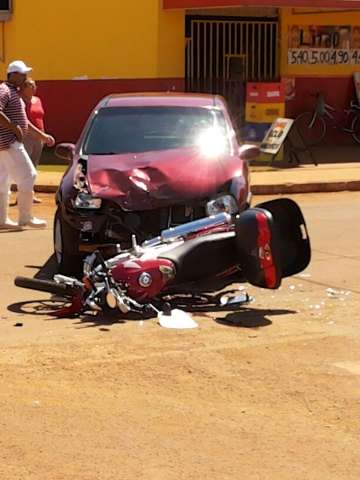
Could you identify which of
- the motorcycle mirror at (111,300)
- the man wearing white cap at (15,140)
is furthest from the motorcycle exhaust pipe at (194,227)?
the man wearing white cap at (15,140)

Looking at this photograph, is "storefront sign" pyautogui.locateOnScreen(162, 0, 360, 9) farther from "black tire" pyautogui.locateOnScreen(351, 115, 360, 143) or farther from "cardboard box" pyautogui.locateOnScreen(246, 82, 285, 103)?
"black tire" pyautogui.locateOnScreen(351, 115, 360, 143)

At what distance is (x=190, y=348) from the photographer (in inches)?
260

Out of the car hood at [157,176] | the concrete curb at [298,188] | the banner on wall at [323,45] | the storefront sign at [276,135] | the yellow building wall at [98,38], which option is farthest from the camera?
the banner on wall at [323,45]

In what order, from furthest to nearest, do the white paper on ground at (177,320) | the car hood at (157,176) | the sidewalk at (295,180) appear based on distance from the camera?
the sidewalk at (295,180), the car hood at (157,176), the white paper on ground at (177,320)

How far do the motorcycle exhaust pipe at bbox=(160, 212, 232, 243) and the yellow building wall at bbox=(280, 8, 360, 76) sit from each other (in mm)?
13966

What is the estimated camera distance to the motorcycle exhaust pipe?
7.82m

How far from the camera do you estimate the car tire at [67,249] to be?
340 inches

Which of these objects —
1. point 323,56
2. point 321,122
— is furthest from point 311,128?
point 323,56

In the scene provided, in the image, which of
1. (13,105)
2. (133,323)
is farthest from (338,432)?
(13,105)

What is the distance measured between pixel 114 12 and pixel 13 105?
28.5 ft

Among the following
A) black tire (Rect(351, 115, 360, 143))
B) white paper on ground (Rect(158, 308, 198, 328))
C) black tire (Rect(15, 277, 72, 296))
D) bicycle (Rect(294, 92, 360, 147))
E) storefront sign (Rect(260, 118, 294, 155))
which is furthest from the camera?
black tire (Rect(351, 115, 360, 143))

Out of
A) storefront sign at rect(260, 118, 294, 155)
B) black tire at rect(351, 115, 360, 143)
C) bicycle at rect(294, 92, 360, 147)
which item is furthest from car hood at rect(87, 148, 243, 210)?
black tire at rect(351, 115, 360, 143)

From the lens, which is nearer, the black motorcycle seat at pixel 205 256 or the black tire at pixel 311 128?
the black motorcycle seat at pixel 205 256

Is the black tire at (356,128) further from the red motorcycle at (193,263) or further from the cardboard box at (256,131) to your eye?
the red motorcycle at (193,263)
